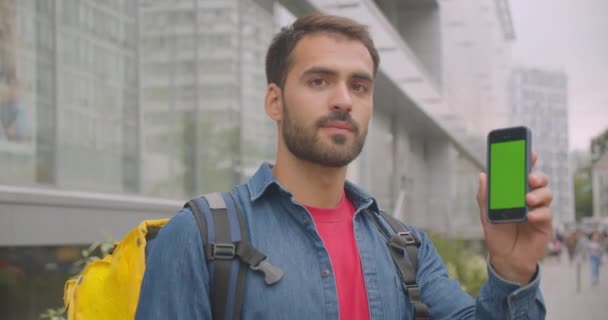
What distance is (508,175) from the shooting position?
1.86 meters

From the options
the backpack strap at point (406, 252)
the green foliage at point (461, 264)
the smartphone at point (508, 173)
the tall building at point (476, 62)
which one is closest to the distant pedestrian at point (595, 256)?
the tall building at point (476, 62)

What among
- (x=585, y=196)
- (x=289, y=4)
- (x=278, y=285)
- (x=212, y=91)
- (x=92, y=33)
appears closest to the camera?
(x=278, y=285)

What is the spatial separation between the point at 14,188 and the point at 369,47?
13.6ft

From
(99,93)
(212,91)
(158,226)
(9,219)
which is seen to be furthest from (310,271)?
(212,91)

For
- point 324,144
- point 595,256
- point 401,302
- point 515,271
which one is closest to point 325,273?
point 401,302

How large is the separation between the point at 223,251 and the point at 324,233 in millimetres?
389

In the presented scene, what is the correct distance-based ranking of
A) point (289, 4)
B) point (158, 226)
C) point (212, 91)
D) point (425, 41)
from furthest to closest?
point (425, 41), point (289, 4), point (212, 91), point (158, 226)

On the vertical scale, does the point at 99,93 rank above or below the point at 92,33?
below

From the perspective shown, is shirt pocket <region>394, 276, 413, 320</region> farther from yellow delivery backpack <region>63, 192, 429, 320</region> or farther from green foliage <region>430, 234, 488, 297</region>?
green foliage <region>430, 234, 488, 297</region>

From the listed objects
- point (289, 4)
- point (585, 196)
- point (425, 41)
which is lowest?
point (585, 196)

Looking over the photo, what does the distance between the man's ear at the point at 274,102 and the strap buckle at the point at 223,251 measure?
60cm

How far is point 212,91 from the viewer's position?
936cm

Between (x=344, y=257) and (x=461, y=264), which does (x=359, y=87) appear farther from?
(x=461, y=264)

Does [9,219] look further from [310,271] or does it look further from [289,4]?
[289,4]
